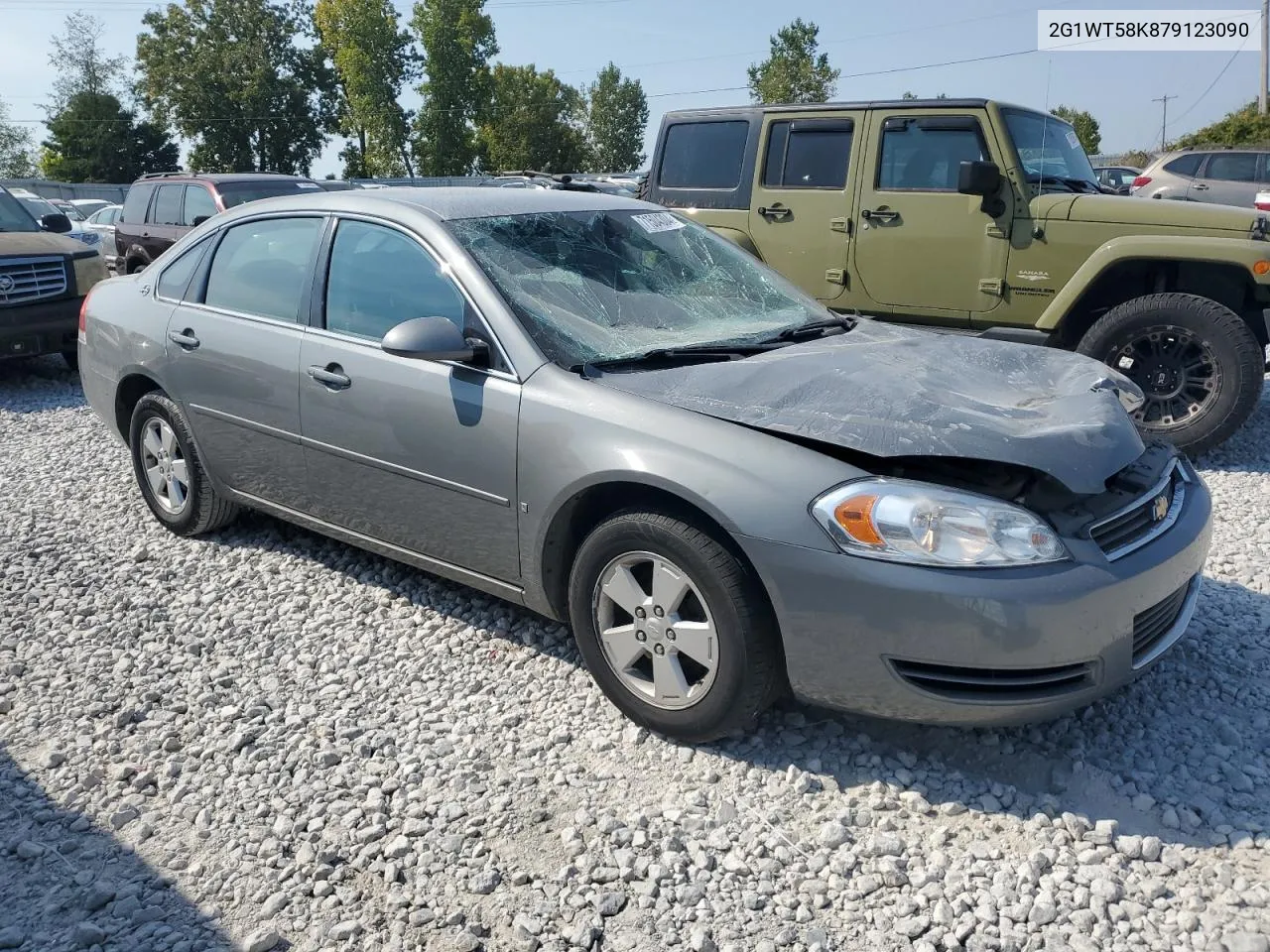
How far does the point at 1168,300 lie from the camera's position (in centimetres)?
600

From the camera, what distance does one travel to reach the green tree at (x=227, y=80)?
209ft

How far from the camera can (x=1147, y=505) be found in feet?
10.1

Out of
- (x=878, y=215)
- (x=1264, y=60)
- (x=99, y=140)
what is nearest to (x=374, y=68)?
(x=99, y=140)

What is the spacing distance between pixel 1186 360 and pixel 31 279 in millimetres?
9022

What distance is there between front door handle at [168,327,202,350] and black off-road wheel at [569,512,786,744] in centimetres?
233

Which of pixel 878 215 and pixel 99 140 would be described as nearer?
pixel 878 215

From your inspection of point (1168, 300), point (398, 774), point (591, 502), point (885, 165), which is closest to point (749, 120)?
point (885, 165)

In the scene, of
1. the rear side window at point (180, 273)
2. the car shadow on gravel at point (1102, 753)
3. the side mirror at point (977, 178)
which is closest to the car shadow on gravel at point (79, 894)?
the car shadow on gravel at point (1102, 753)

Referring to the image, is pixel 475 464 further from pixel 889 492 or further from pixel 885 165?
pixel 885 165

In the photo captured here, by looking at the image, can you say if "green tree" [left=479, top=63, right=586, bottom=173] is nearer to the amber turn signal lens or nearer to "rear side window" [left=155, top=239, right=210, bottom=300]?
"rear side window" [left=155, top=239, right=210, bottom=300]

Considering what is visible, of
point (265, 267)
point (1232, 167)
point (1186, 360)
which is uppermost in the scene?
point (1232, 167)

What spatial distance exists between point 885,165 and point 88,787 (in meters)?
5.91

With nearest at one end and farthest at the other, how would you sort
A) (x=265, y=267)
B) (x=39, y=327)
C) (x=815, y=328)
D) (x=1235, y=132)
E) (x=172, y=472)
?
1. (x=815, y=328)
2. (x=265, y=267)
3. (x=172, y=472)
4. (x=39, y=327)
5. (x=1235, y=132)

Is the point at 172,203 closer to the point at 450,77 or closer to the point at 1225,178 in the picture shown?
the point at 1225,178
